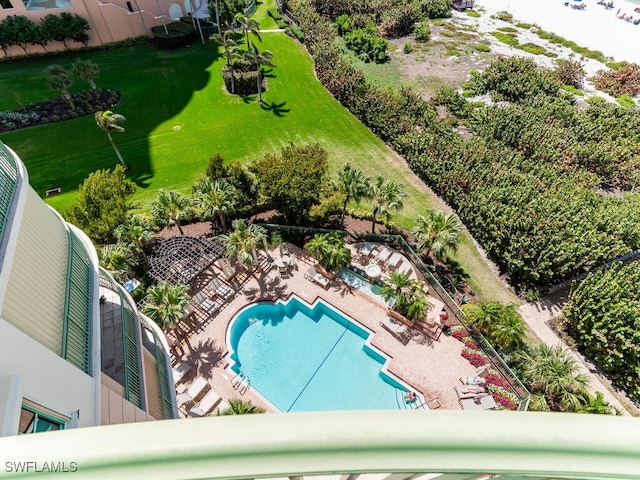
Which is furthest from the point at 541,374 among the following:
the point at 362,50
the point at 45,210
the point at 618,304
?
the point at 362,50

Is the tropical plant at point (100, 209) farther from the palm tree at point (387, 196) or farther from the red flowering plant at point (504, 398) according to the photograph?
the red flowering plant at point (504, 398)

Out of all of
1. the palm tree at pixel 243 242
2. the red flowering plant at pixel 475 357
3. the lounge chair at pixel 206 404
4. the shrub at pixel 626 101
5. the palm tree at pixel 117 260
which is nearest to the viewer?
the lounge chair at pixel 206 404

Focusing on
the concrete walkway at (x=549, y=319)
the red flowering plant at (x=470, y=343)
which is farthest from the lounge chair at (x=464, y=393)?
the concrete walkway at (x=549, y=319)

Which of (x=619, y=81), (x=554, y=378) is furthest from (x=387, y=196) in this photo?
(x=619, y=81)

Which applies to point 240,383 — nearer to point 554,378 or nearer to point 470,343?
point 470,343

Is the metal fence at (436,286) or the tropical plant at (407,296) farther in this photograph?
the tropical plant at (407,296)

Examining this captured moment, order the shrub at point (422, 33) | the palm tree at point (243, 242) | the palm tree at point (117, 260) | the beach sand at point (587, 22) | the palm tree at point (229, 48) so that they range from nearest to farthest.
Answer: the palm tree at point (117, 260), the palm tree at point (243, 242), the palm tree at point (229, 48), the beach sand at point (587, 22), the shrub at point (422, 33)

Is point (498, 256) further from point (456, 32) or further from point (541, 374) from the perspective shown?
point (456, 32)
